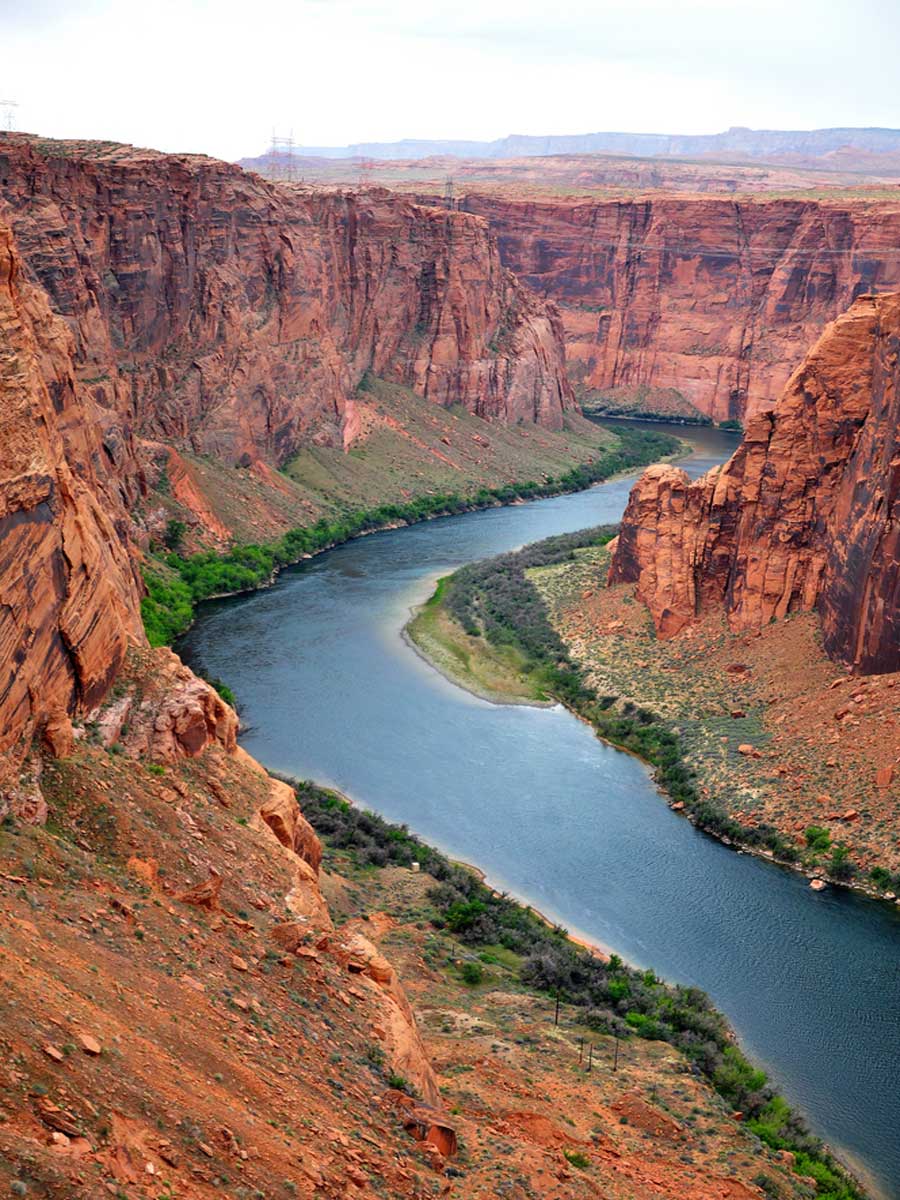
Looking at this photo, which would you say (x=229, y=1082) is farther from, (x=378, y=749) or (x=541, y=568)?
(x=541, y=568)

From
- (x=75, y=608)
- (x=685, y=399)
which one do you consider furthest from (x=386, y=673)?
(x=685, y=399)

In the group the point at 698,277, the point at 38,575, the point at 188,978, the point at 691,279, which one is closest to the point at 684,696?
the point at 38,575

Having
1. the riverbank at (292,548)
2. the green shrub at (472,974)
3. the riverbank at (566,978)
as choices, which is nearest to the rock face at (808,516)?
the riverbank at (566,978)

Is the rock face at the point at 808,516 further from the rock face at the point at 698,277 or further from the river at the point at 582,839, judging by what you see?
the rock face at the point at 698,277

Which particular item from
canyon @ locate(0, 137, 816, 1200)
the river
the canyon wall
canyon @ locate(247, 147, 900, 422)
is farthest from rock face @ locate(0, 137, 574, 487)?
canyon @ locate(0, 137, 816, 1200)

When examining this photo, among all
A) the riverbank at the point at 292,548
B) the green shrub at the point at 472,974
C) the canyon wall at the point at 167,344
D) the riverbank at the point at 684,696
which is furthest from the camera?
the riverbank at the point at 292,548

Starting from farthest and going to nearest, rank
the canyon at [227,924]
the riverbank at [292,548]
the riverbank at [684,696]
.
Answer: the riverbank at [292,548] → the riverbank at [684,696] → the canyon at [227,924]
